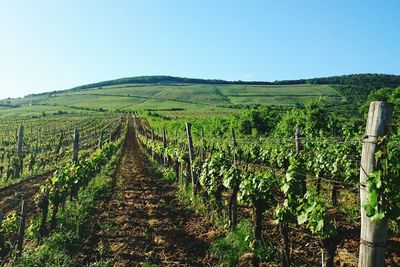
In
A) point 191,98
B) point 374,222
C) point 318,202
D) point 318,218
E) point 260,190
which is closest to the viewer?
point 374,222

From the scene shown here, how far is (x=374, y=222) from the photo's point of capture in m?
4.15

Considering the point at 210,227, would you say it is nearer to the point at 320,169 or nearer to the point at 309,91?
the point at 320,169

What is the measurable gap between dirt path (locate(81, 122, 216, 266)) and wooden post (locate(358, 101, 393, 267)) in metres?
3.64

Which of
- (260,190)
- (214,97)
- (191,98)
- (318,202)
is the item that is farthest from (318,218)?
(191,98)

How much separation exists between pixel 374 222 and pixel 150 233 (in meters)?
6.05

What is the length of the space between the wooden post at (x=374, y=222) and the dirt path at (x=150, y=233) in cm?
364

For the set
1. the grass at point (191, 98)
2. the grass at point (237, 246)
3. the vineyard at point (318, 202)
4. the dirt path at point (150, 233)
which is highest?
the grass at point (191, 98)

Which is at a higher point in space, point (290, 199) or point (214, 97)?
point (214, 97)

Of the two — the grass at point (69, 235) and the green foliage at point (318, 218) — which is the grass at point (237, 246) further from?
the grass at point (69, 235)

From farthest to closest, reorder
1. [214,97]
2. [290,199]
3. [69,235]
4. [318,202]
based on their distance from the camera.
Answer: [214,97] → [69,235] → [290,199] → [318,202]

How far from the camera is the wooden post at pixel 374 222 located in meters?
4.13

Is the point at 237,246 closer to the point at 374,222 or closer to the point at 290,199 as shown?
the point at 290,199

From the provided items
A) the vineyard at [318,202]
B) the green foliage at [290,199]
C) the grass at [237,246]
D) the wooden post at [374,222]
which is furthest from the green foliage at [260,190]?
the wooden post at [374,222]

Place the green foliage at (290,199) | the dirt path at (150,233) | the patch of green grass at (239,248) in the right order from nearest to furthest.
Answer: the green foliage at (290,199)
the patch of green grass at (239,248)
the dirt path at (150,233)
